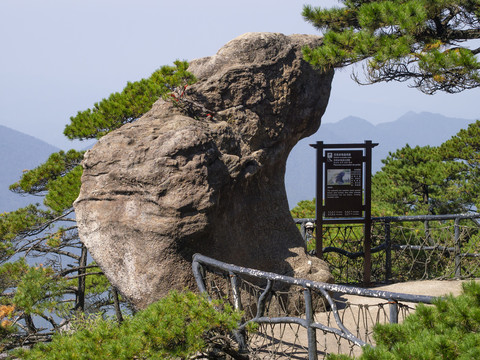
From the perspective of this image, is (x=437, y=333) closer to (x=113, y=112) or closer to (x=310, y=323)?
(x=310, y=323)

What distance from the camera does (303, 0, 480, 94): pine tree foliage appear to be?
6281 millimetres

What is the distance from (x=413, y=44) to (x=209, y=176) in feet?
11.6

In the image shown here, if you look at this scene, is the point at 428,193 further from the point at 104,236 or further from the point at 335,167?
the point at 104,236

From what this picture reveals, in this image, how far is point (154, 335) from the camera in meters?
3.60

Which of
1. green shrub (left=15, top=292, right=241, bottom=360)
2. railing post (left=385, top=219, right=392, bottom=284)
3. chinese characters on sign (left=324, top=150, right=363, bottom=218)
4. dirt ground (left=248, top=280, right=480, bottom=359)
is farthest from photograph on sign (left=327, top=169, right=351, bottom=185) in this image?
green shrub (left=15, top=292, right=241, bottom=360)

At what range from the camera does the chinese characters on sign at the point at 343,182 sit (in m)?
7.80

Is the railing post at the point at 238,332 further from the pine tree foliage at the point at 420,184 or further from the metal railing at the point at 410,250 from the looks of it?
the pine tree foliage at the point at 420,184

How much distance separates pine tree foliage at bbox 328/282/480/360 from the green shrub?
53.8 inches

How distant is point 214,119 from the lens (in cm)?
631

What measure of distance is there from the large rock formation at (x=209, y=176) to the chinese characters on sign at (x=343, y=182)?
29.4 inches

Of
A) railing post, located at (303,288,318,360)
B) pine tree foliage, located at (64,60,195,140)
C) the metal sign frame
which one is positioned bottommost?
railing post, located at (303,288,318,360)

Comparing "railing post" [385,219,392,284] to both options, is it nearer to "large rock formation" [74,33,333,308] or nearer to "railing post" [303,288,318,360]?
"large rock formation" [74,33,333,308]

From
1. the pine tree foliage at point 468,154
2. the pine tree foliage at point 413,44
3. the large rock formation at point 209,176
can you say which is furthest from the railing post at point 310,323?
the pine tree foliage at point 468,154

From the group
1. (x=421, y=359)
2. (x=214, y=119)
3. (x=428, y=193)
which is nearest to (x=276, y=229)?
(x=214, y=119)
